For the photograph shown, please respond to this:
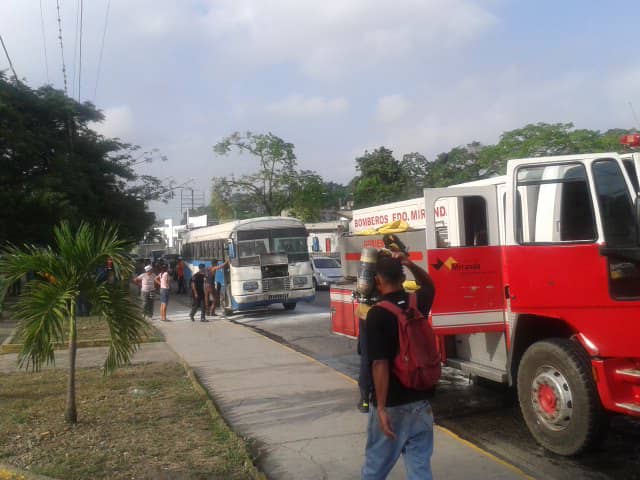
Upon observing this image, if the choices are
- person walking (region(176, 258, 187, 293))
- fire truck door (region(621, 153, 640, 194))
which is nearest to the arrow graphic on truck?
fire truck door (region(621, 153, 640, 194))

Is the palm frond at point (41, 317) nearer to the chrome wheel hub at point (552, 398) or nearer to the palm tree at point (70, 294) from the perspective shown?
the palm tree at point (70, 294)

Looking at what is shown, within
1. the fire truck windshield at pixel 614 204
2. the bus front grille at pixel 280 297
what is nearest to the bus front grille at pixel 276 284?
the bus front grille at pixel 280 297

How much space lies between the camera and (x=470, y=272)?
708 centimetres

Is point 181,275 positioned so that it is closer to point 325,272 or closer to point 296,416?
point 325,272

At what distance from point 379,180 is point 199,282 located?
29271 millimetres

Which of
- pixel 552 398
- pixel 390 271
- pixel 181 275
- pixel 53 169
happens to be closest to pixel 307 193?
pixel 181 275

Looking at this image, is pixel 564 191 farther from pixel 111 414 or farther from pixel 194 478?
pixel 111 414

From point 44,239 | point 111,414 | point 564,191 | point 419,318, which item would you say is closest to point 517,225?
point 564,191

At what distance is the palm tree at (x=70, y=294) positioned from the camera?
265 inches

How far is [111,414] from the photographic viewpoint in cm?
743

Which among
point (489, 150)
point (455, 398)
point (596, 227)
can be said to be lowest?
point (455, 398)

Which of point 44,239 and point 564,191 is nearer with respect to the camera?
point 564,191

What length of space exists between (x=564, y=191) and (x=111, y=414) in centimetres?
537

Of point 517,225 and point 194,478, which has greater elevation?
point 517,225
